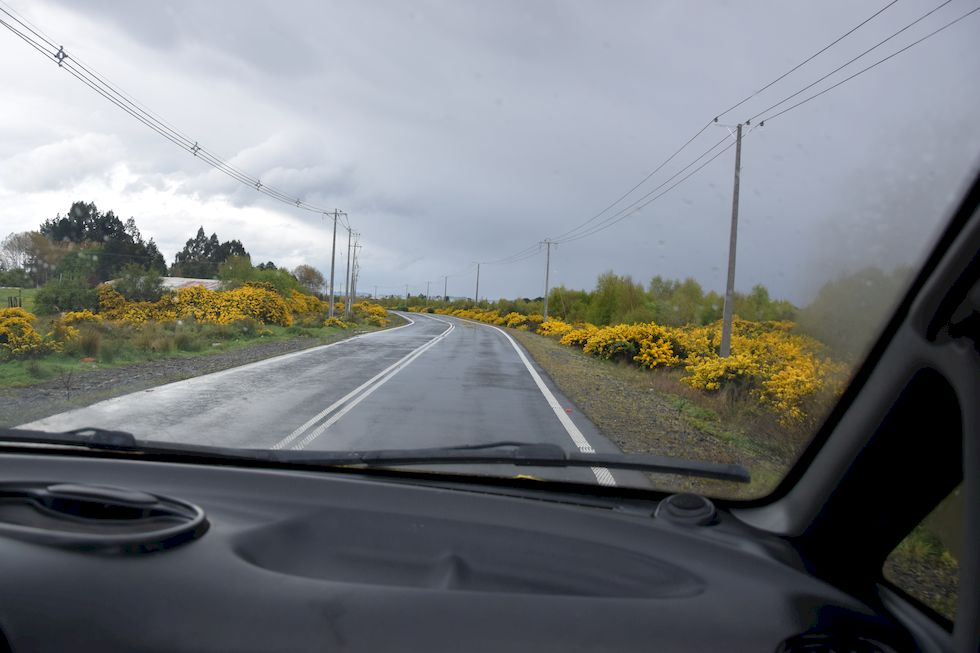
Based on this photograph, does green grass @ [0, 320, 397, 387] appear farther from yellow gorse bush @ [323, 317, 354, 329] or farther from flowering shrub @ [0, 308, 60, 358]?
yellow gorse bush @ [323, 317, 354, 329]

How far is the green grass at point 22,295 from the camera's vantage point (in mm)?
8941

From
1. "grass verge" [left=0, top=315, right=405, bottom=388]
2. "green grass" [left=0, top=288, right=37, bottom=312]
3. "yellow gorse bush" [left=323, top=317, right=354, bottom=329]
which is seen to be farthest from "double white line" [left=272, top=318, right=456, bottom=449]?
"yellow gorse bush" [left=323, top=317, right=354, bottom=329]

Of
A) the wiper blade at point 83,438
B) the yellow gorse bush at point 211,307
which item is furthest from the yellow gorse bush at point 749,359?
the yellow gorse bush at point 211,307

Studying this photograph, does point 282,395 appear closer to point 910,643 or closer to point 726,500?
point 726,500

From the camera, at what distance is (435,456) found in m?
3.55

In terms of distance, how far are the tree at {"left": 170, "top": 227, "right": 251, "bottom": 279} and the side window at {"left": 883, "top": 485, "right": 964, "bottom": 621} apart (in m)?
43.9

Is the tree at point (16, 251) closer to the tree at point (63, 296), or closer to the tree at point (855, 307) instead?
the tree at point (63, 296)

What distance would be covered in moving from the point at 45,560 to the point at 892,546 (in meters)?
2.94

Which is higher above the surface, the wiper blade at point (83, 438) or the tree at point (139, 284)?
the tree at point (139, 284)

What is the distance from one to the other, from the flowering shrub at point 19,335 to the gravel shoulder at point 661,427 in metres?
8.80

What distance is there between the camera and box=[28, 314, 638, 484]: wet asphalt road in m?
7.50

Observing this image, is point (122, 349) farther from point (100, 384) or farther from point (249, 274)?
point (249, 274)

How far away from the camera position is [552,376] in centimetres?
1723

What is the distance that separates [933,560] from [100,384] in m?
12.1
